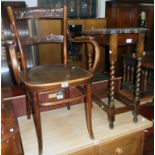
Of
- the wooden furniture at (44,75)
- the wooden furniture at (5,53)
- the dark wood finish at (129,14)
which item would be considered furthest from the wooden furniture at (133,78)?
the wooden furniture at (5,53)

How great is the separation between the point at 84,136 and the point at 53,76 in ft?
1.41

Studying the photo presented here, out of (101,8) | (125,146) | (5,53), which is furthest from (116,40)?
(101,8)

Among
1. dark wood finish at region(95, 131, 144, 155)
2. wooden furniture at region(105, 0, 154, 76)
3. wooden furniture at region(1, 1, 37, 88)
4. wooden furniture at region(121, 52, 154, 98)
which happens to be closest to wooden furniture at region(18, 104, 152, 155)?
dark wood finish at region(95, 131, 144, 155)

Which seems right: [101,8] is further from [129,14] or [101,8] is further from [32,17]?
[32,17]

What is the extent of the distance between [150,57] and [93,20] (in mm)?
971

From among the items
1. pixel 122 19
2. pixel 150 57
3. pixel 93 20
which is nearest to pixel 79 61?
pixel 93 20

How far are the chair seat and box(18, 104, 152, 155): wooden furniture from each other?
1.26ft

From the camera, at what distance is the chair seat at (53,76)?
1.00m

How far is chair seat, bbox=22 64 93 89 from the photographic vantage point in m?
1.00

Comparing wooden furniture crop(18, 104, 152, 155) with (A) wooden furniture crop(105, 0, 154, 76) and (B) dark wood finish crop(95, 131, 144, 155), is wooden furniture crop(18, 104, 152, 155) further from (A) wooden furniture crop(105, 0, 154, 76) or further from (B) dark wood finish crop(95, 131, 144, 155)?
(A) wooden furniture crop(105, 0, 154, 76)

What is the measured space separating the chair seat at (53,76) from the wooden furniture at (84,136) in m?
0.39

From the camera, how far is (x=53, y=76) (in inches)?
42.4

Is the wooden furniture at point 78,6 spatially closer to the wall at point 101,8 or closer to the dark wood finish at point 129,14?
the wall at point 101,8

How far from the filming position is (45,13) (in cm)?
127
